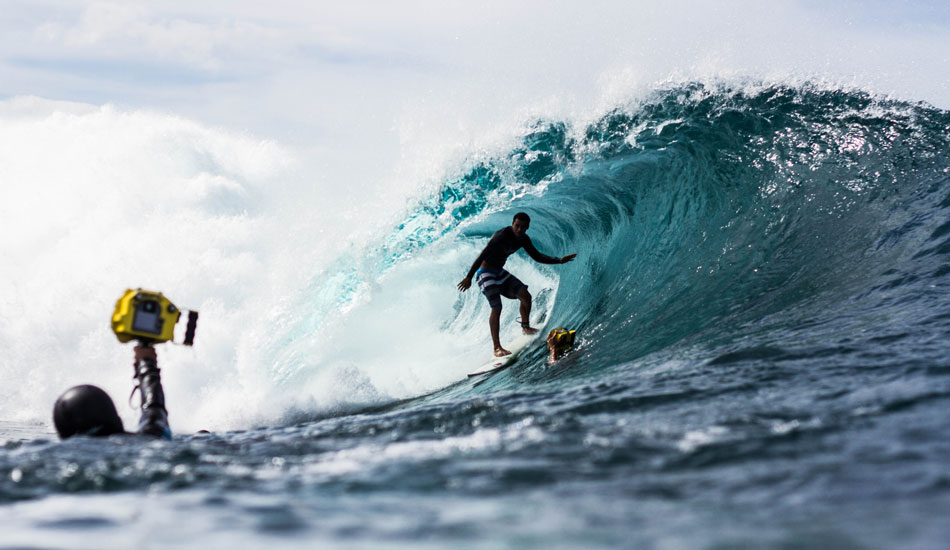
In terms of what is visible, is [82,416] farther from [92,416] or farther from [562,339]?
[562,339]

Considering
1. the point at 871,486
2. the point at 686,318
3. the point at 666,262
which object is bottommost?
the point at 871,486

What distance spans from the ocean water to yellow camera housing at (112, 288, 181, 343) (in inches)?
29.2

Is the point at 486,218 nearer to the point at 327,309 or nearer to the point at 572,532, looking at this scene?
the point at 327,309

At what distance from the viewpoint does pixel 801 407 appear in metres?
4.12

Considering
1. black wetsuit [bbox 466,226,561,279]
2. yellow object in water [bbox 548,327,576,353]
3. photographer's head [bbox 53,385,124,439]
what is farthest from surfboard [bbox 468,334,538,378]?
photographer's head [bbox 53,385,124,439]

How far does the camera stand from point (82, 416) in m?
4.74

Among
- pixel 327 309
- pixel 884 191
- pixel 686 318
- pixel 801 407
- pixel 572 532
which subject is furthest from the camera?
pixel 327 309

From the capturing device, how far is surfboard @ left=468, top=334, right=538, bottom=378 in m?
9.14

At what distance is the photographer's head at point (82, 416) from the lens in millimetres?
4734

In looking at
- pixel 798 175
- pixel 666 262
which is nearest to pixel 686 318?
pixel 666 262

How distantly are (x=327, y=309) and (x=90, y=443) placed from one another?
6.88 m

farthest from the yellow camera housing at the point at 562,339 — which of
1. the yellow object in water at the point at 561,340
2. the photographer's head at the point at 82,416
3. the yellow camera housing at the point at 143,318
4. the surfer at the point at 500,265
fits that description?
the photographer's head at the point at 82,416

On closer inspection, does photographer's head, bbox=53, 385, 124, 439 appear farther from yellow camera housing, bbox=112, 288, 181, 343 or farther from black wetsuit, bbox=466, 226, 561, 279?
black wetsuit, bbox=466, 226, 561, 279

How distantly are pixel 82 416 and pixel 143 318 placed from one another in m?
0.72
